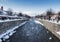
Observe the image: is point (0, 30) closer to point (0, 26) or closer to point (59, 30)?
point (0, 26)

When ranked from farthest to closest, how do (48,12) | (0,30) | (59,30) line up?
(48,12), (59,30), (0,30)

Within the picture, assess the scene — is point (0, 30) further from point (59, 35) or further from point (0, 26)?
point (59, 35)

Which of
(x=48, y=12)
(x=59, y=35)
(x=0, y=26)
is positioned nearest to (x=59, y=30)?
(x=59, y=35)

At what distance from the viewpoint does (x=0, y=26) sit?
63.6ft

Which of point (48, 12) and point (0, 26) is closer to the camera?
point (0, 26)

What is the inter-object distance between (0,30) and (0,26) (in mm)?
561

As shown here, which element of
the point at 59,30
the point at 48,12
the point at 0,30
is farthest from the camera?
the point at 48,12

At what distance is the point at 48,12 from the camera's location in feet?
433

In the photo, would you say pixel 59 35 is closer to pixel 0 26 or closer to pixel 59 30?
pixel 59 30

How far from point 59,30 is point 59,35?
10.4ft

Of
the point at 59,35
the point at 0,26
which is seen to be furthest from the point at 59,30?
the point at 0,26

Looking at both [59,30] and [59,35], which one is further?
[59,30]

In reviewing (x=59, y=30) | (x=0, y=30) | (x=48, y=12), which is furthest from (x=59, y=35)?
(x=48, y=12)

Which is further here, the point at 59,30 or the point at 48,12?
the point at 48,12
